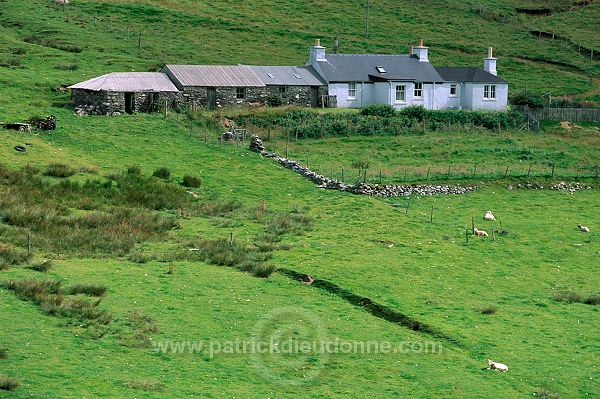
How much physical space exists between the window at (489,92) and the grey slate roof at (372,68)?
4.02 m

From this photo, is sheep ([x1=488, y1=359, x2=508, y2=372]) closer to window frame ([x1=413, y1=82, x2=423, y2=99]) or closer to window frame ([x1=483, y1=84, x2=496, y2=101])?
window frame ([x1=413, y1=82, x2=423, y2=99])

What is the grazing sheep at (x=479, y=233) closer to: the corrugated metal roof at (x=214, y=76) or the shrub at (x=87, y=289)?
the shrub at (x=87, y=289)

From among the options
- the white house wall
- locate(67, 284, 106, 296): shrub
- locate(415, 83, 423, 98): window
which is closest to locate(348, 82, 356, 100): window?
locate(415, 83, 423, 98): window

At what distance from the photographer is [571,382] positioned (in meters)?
37.5

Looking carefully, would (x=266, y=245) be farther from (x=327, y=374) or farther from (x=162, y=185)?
(x=327, y=374)

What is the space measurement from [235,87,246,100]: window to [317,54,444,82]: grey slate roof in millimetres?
8007

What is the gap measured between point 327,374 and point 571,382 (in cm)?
810

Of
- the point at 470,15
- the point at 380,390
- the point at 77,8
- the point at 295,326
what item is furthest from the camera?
the point at 470,15

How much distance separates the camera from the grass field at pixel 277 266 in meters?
36.1

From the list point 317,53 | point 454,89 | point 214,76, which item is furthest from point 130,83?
point 454,89

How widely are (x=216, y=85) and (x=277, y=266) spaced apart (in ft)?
123

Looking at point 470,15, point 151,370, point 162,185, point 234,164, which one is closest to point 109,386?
A: point 151,370

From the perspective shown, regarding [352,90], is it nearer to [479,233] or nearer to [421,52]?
[421,52]

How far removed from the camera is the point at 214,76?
279 feet
